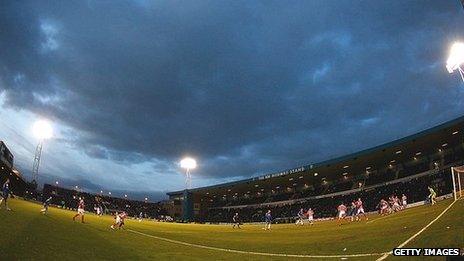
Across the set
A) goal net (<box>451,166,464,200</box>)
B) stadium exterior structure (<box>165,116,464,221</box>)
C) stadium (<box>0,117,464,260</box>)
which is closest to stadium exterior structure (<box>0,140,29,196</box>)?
stadium (<box>0,117,464,260</box>)

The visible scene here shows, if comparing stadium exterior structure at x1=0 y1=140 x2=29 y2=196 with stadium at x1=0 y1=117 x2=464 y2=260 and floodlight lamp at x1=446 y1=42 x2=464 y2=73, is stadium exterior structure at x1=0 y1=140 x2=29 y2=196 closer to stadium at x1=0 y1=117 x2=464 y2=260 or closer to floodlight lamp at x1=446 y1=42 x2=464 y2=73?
stadium at x1=0 y1=117 x2=464 y2=260

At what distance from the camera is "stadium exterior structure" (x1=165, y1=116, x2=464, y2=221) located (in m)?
55.1

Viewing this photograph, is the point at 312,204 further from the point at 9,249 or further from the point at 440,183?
the point at 9,249

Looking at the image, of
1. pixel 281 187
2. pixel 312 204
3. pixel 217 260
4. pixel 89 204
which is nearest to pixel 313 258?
pixel 217 260

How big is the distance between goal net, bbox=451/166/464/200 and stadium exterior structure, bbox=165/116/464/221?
25.5ft

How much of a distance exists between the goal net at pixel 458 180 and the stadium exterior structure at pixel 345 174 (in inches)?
306

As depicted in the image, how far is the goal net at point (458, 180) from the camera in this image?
3953cm

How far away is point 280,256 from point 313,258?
6.32 feet

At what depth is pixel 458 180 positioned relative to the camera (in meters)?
41.2

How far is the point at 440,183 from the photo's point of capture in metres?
50.1

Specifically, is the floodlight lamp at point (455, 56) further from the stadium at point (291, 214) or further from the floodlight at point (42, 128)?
the floodlight at point (42, 128)

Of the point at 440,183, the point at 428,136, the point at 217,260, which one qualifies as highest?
the point at 428,136

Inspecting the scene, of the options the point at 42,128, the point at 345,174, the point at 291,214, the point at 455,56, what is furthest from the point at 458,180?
the point at 42,128

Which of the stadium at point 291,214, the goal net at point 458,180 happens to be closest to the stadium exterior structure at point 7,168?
the stadium at point 291,214
